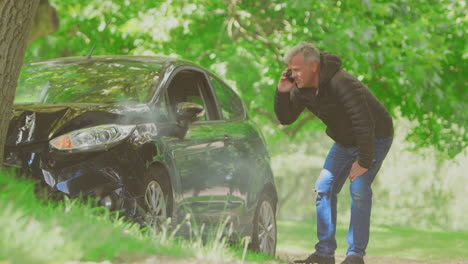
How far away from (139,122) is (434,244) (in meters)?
13.1

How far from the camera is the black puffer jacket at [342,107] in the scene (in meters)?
7.46

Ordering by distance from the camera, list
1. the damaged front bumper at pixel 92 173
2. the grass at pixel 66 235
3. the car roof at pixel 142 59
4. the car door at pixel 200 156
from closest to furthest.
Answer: the grass at pixel 66 235 < the damaged front bumper at pixel 92 173 < the car door at pixel 200 156 < the car roof at pixel 142 59

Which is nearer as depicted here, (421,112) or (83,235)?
(83,235)

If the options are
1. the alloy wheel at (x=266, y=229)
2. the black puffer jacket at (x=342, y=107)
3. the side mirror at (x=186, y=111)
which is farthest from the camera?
the alloy wheel at (x=266, y=229)

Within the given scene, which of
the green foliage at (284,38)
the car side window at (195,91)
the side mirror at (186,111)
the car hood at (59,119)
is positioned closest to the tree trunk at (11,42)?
the car hood at (59,119)

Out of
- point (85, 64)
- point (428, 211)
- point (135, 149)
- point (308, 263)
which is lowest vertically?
point (308, 263)

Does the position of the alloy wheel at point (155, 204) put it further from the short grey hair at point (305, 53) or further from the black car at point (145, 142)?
the short grey hair at point (305, 53)

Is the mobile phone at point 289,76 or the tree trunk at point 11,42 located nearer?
the tree trunk at point 11,42

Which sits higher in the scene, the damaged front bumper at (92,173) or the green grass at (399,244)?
the green grass at (399,244)

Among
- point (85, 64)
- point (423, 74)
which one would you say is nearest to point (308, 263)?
point (85, 64)

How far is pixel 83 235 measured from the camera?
209 inches

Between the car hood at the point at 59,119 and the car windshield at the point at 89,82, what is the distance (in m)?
Answer: 0.35

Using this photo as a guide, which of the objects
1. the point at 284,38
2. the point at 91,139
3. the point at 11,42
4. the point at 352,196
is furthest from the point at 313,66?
the point at 284,38

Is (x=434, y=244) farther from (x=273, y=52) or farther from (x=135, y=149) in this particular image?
(x=135, y=149)
